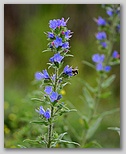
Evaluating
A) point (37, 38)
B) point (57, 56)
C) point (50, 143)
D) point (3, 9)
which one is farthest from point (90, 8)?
point (50, 143)

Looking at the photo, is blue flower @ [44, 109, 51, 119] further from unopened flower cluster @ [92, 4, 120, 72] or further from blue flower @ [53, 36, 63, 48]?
unopened flower cluster @ [92, 4, 120, 72]

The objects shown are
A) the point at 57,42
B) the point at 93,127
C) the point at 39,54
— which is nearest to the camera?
the point at 57,42

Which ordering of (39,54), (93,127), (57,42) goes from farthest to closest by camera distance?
(39,54) < (93,127) < (57,42)

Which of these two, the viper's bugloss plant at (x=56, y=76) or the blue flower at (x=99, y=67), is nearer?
the viper's bugloss plant at (x=56, y=76)

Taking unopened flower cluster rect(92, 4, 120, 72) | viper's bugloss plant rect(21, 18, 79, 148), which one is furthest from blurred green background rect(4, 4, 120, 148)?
viper's bugloss plant rect(21, 18, 79, 148)

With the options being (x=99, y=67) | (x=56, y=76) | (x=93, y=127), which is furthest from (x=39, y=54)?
(x=56, y=76)

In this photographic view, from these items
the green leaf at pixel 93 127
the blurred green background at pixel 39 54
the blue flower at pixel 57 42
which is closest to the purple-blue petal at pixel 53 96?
the blue flower at pixel 57 42

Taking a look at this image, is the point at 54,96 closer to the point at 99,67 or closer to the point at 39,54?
the point at 99,67

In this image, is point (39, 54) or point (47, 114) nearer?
point (47, 114)

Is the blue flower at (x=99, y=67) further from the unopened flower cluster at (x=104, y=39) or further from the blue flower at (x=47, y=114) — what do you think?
the blue flower at (x=47, y=114)
